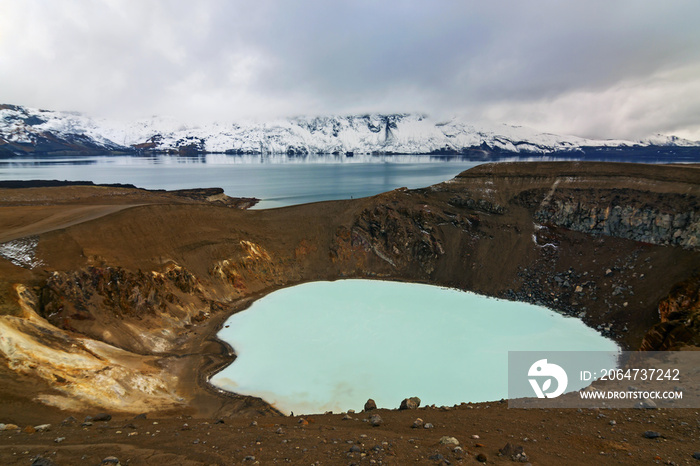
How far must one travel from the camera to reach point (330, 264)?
140 feet

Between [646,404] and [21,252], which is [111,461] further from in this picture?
[21,252]

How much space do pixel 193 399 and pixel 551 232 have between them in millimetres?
40004

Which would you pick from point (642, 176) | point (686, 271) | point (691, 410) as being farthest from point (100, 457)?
point (642, 176)

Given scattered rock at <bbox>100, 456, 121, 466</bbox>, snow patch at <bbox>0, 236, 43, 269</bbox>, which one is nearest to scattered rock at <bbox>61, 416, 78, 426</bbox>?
scattered rock at <bbox>100, 456, 121, 466</bbox>

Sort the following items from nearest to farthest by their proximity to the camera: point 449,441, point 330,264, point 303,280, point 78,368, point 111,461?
point 111,461
point 449,441
point 78,368
point 303,280
point 330,264

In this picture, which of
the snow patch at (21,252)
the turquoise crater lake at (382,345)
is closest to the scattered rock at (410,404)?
the turquoise crater lake at (382,345)

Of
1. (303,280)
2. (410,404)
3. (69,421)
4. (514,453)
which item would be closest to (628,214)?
(410,404)

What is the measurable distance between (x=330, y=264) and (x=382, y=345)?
19.1 m

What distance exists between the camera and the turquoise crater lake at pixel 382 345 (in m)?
20.1

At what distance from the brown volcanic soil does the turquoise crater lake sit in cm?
204

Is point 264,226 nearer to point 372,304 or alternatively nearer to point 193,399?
point 372,304

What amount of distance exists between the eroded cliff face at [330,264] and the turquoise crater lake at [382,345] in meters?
2.03

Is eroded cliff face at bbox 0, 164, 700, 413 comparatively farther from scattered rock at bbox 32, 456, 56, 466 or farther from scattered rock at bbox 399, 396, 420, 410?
scattered rock at bbox 32, 456, 56, 466

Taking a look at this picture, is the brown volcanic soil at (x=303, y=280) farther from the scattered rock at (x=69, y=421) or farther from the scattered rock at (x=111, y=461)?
the scattered rock at (x=69, y=421)
